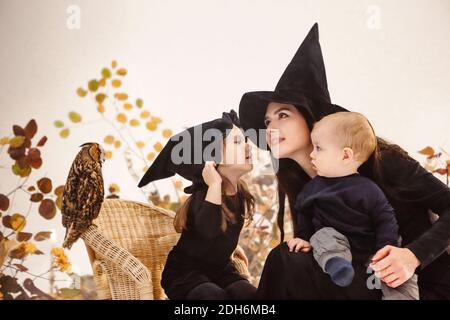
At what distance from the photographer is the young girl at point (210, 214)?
7.18ft

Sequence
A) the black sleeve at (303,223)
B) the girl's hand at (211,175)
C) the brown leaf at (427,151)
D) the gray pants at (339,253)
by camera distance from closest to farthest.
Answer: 1. the gray pants at (339,253)
2. the black sleeve at (303,223)
3. the girl's hand at (211,175)
4. the brown leaf at (427,151)

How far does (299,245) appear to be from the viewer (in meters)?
2.06

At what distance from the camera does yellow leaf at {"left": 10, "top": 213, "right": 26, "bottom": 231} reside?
8.10ft

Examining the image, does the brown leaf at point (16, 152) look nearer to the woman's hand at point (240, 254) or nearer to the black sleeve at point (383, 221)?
the woman's hand at point (240, 254)

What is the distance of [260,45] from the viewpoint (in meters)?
2.46

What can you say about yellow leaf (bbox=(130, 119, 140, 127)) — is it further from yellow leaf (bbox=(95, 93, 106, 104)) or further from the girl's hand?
the girl's hand

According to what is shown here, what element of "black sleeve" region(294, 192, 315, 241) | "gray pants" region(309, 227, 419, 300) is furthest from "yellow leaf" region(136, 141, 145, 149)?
"gray pants" region(309, 227, 419, 300)

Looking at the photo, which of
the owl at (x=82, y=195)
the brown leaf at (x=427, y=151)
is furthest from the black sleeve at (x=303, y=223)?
the owl at (x=82, y=195)

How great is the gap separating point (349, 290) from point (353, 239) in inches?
8.1

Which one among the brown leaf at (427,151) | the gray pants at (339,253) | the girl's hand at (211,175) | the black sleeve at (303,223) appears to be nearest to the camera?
the gray pants at (339,253)

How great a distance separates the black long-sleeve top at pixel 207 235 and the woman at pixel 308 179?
21cm

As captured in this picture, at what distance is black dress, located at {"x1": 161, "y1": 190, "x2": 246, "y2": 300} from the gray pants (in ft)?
1.33

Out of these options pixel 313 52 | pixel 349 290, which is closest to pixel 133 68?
pixel 313 52
